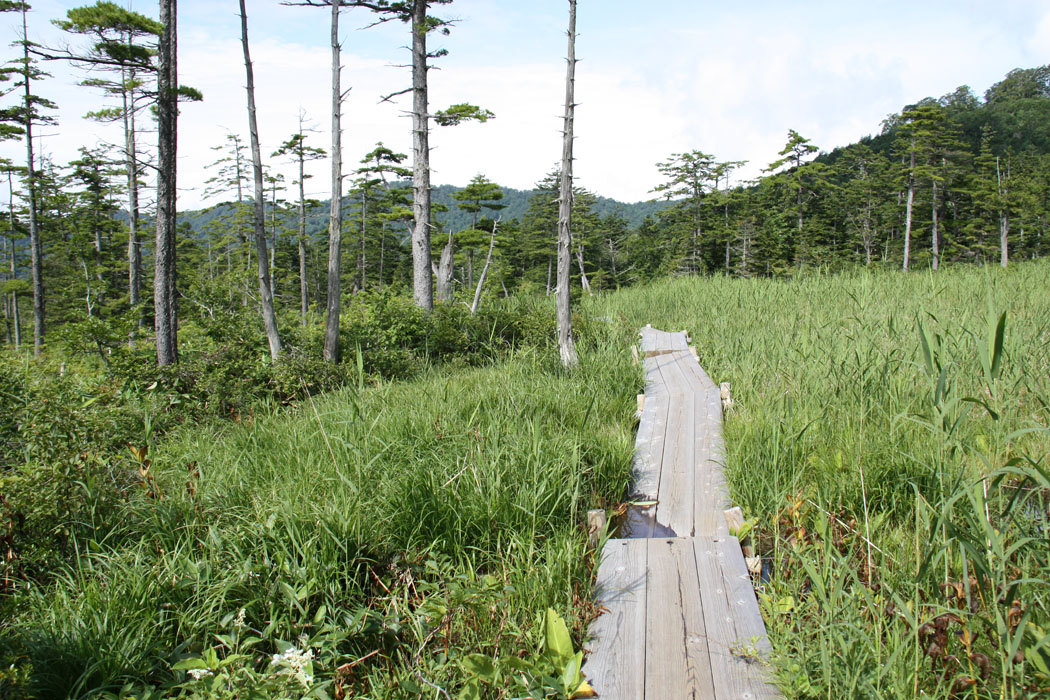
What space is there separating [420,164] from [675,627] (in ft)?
34.5

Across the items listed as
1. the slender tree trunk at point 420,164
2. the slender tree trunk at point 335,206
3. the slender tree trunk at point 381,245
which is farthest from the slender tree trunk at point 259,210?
the slender tree trunk at point 381,245

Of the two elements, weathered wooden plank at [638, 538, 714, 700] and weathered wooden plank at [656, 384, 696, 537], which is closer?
weathered wooden plank at [638, 538, 714, 700]

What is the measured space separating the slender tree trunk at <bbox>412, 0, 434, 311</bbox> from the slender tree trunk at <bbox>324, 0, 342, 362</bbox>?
7.66ft

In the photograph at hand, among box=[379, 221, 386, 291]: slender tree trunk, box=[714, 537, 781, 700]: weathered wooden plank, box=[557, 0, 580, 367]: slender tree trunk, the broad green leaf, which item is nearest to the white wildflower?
the broad green leaf

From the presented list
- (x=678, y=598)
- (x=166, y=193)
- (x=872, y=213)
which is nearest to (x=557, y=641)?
(x=678, y=598)

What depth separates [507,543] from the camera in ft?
11.1

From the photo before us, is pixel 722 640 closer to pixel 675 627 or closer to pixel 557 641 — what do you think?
pixel 675 627

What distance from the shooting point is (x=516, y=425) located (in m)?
4.57

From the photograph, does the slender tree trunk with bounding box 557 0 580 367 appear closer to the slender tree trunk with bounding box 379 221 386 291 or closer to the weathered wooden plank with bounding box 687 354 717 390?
the weathered wooden plank with bounding box 687 354 717 390

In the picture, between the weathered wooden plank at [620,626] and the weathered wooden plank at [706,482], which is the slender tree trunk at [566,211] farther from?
the weathered wooden plank at [620,626]

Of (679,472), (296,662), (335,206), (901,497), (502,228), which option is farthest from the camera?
(502,228)

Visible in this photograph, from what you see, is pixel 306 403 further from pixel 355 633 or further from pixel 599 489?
pixel 355 633

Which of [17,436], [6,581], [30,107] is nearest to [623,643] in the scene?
[6,581]

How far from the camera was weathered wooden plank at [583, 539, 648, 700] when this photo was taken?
242 centimetres
